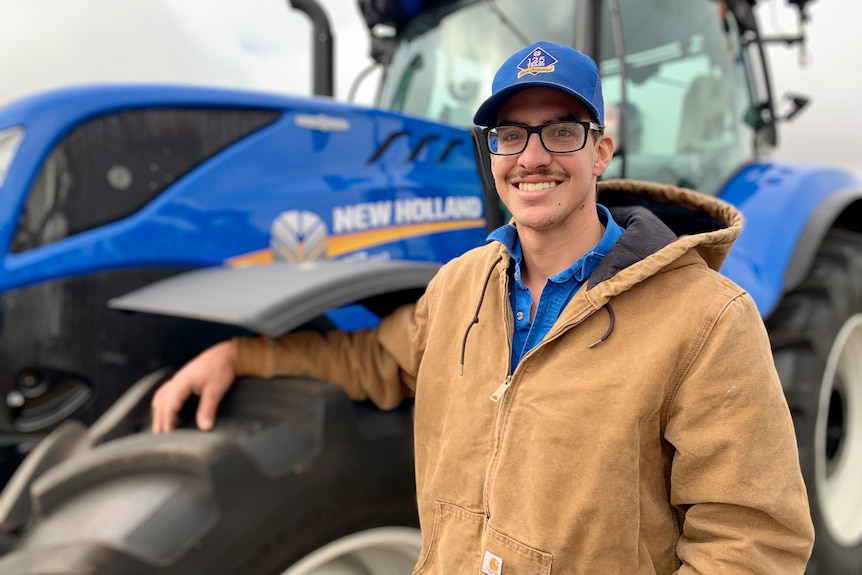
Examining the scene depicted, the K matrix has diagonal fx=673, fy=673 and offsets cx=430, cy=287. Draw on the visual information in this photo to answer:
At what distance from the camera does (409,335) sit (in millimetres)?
1550

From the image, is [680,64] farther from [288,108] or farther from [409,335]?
[409,335]

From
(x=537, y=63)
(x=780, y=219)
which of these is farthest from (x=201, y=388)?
(x=780, y=219)

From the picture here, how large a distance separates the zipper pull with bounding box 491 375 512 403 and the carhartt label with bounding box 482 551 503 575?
10.4 inches

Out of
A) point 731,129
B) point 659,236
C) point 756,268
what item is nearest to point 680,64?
point 731,129

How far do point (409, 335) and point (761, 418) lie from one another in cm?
76

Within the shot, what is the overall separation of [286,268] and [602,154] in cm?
87

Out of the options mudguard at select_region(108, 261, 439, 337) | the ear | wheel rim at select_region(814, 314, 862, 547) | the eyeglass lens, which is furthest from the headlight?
wheel rim at select_region(814, 314, 862, 547)

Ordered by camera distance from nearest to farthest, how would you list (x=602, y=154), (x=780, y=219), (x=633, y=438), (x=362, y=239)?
(x=633, y=438)
(x=602, y=154)
(x=362, y=239)
(x=780, y=219)

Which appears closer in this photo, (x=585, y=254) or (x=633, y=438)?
(x=633, y=438)

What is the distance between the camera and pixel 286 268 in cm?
175

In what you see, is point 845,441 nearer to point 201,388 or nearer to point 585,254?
Result: point 585,254

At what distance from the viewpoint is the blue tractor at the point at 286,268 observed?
1.39 metres

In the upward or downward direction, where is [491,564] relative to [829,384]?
upward

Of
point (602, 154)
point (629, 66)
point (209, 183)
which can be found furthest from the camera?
point (629, 66)
